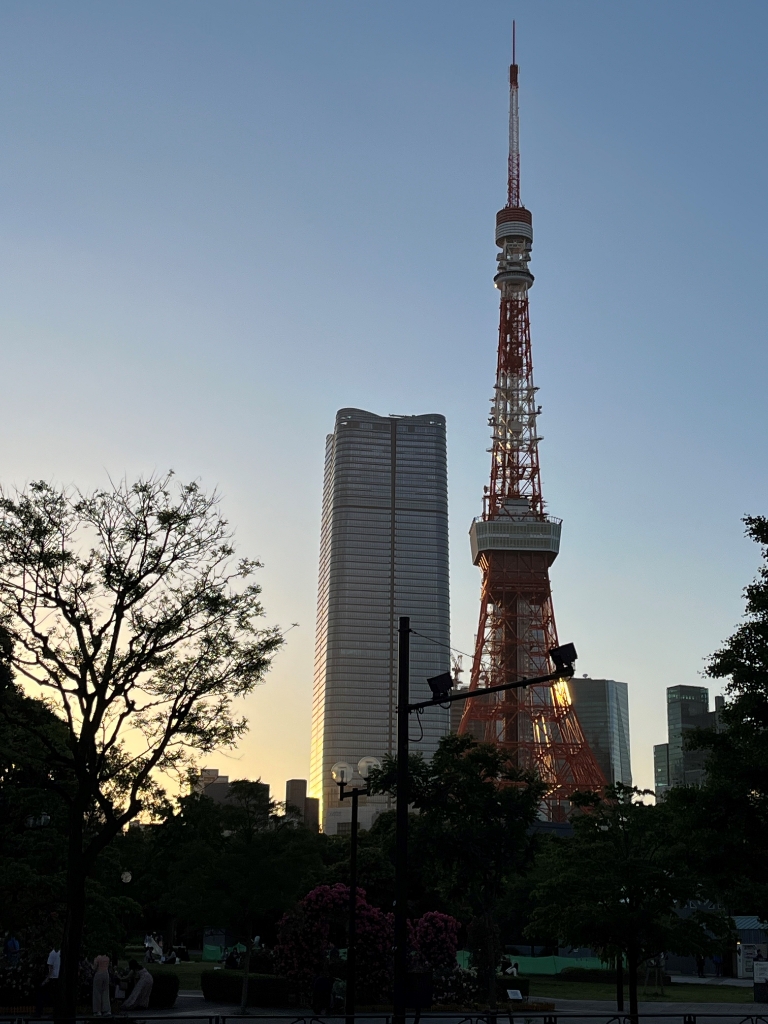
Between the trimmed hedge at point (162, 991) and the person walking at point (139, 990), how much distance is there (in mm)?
1136

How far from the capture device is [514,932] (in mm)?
78562

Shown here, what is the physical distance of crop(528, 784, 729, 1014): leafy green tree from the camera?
32094 mm

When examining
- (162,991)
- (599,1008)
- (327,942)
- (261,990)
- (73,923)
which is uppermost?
(73,923)

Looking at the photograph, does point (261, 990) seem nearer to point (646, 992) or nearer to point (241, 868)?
point (241, 868)

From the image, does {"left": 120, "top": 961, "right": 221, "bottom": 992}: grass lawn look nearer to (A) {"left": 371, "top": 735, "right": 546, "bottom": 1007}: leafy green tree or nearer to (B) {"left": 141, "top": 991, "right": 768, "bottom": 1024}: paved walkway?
(B) {"left": 141, "top": 991, "right": 768, "bottom": 1024}: paved walkway

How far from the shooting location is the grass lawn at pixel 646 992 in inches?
1761

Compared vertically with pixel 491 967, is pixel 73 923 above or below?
above

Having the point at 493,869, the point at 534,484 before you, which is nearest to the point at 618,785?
the point at 493,869

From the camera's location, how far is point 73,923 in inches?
988

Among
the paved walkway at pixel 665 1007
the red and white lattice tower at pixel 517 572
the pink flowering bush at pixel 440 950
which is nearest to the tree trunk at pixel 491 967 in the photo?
the pink flowering bush at pixel 440 950

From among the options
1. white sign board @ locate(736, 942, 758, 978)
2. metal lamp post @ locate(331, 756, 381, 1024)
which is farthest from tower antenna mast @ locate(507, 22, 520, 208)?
metal lamp post @ locate(331, 756, 381, 1024)

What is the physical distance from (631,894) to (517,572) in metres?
78.9

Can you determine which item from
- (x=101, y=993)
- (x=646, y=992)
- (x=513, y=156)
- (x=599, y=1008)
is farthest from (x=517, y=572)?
(x=101, y=993)

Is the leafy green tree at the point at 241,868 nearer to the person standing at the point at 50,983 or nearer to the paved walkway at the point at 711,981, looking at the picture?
the person standing at the point at 50,983
